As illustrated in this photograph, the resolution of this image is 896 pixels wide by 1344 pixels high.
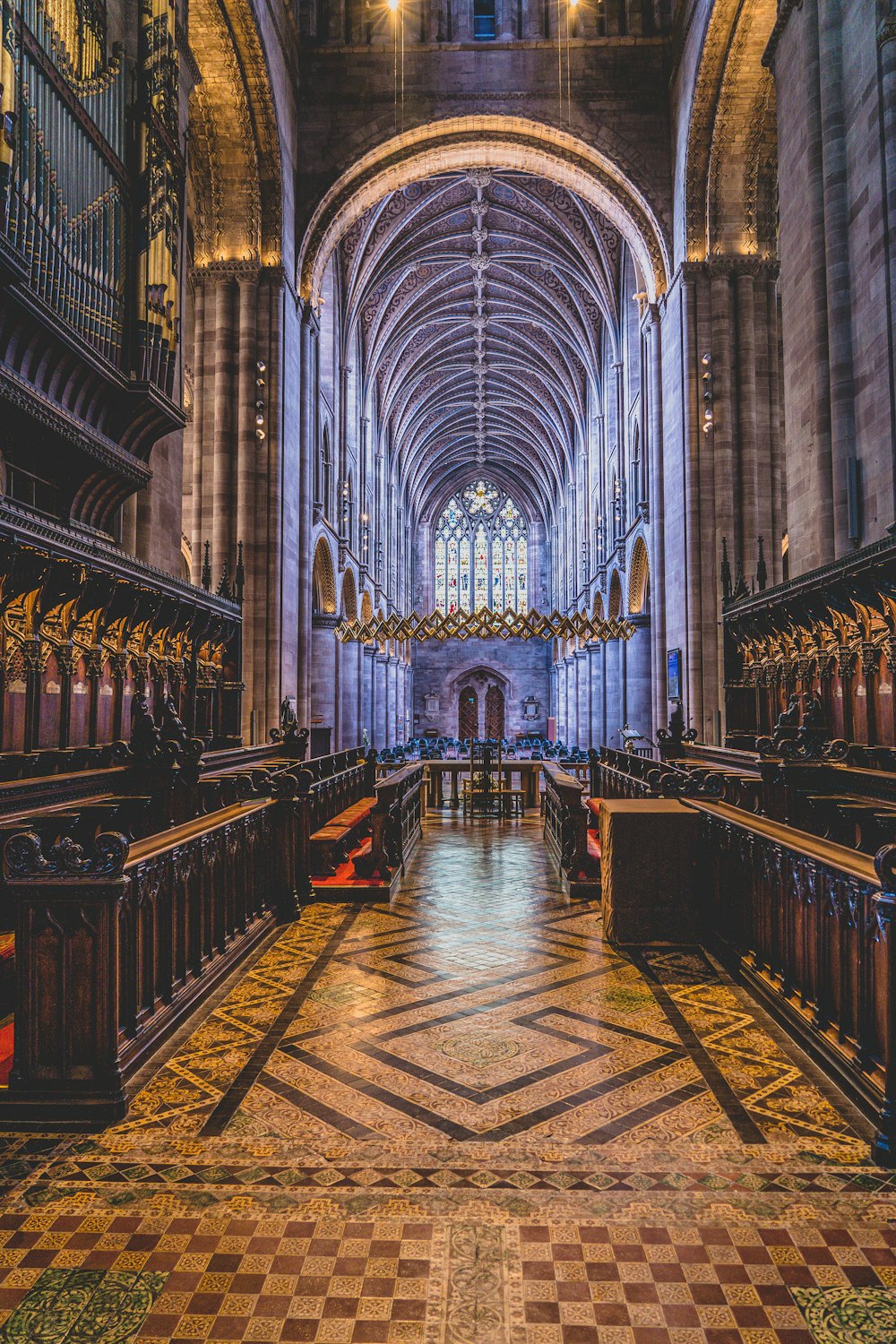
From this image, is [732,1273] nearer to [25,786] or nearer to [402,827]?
[25,786]

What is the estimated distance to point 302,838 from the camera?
6.41 metres

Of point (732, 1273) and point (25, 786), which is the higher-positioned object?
point (25, 786)

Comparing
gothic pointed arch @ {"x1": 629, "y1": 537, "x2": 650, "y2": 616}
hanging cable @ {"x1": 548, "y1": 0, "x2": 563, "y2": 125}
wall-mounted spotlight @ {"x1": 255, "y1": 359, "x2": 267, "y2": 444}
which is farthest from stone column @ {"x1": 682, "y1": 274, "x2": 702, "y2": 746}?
wall-mounted spotlight @ {"x1": 255, "y1": 359, "x2": 267, "y2": 444}

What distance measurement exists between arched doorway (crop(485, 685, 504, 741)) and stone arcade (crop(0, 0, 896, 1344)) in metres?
23.3

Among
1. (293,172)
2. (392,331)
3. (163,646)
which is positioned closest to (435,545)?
(392,331)

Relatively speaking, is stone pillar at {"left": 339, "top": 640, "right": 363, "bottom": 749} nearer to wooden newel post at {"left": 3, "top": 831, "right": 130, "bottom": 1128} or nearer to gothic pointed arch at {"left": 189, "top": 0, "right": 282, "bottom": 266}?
gothic pointed arch at {"left": 189, "top": 0, "right": 282, "bottom": 266}

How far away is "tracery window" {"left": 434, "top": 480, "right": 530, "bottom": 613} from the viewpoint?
43.3 m

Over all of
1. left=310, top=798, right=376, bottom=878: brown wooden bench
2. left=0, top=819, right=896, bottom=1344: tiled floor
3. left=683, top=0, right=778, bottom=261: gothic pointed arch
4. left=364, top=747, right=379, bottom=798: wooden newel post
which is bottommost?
left=0, top=819, right=896, bottom=1344: tiled floor

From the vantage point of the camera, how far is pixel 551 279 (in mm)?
24031

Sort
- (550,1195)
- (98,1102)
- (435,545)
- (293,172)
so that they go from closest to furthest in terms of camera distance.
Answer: (550,1195) → (98,1102) → (293,172) → (435,545)

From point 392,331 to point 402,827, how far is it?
20.8m

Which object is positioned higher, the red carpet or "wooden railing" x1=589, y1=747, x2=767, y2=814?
"wooden railing" x1=589, y1=747, x2=767, y2=814

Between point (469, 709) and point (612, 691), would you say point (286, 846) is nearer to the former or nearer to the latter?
point (612, 691)

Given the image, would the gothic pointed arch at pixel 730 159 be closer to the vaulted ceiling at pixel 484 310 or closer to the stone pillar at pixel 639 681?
the vaulted ceiling at pixel 484 310
